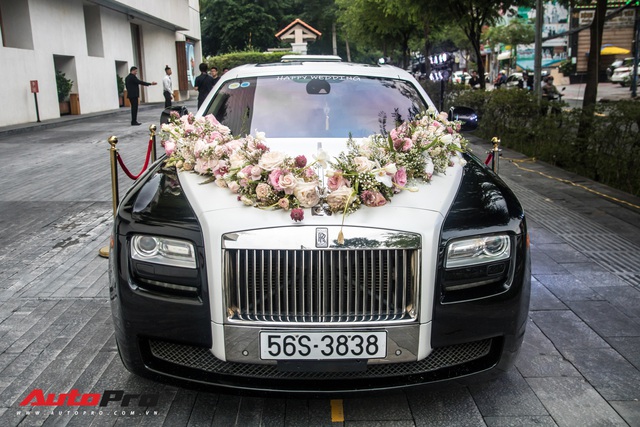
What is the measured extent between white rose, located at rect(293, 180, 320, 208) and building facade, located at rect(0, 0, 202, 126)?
62.2ft

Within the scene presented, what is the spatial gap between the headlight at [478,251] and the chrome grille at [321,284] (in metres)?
0.19

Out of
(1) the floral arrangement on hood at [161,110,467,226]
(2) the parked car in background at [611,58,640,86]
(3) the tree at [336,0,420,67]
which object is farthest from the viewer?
(2) the parked car in background at [611,58,640,86]

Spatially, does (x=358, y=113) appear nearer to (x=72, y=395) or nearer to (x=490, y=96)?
(x=72, y=395)

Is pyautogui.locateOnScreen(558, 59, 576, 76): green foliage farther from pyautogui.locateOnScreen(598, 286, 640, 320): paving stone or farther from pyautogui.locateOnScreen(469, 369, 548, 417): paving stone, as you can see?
pyautogui.locateOnScreen(469, 369, 548, 417): paving stone

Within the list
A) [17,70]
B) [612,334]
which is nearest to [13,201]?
[612,334]

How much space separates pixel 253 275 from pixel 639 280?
12.2 feet

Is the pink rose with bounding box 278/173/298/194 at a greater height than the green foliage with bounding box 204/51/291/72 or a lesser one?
lesser

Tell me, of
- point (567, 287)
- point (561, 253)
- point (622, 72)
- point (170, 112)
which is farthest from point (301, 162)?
point (622, 72)

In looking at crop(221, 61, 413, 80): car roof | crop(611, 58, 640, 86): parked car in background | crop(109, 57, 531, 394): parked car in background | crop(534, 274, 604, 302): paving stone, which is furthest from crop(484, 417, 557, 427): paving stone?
crop(611, 58, 640, 86): parked car in background

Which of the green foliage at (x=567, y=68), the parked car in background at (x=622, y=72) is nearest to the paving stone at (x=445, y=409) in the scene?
the parked car in background at (x=622, y=72)

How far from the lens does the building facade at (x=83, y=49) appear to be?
20.5 meters

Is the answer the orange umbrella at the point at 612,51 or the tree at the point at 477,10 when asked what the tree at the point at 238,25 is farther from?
the tree at the point at 477,10

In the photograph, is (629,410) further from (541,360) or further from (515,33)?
(515,33)

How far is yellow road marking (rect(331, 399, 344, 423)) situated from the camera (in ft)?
10.0
